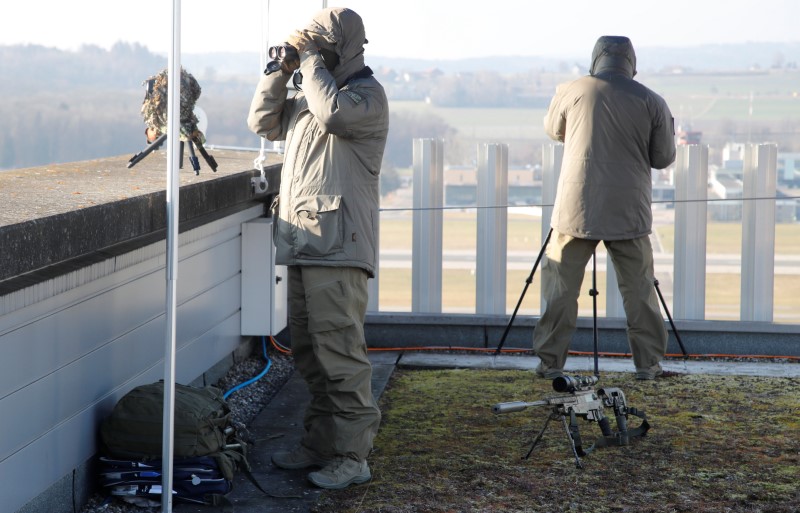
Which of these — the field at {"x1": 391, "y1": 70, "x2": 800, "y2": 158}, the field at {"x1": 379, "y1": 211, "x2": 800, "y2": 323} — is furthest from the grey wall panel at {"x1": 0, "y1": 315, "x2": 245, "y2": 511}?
the field at {"x1": 391, "y1": 70, "x2": 800, "y2": 158}

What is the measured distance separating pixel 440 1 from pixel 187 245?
293 ft

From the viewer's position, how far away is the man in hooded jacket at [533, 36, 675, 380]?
4824mm

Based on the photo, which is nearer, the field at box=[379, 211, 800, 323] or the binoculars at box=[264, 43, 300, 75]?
the binoculars at box=[264, 43, 300, 75]

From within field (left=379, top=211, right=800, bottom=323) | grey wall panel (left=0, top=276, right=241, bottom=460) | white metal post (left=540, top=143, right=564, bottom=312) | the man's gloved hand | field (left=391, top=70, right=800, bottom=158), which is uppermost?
field (left=391, top=70, right=800, bottom=158)

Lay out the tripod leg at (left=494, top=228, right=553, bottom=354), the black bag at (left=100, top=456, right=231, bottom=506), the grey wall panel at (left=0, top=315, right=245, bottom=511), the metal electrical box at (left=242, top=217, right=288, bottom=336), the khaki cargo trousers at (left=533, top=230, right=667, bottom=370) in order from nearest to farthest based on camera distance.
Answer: the grey wall panel at (left=0, top=315, right=245, bottom=511), the black bag at (left=100, top=456, right=231, bottom=506), the khaki cargo trousers at (left=533, top=230, right=667, bottom=370), the metal electrical box at (left=242, top=217, right=288, bottom=336), the tripod leg at (left=494, top=228, right=553, bottom=354)

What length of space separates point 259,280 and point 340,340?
6.17 feet

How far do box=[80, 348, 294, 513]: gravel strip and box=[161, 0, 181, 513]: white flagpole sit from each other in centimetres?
96

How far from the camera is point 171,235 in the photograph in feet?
9.31

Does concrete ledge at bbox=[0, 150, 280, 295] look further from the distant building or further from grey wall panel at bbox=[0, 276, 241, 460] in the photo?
the distant building

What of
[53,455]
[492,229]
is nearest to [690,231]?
[492,229]

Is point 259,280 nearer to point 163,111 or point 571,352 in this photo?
point 163,111

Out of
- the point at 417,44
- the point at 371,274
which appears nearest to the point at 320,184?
the point at 371,274

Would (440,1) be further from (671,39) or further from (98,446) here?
(98,446)

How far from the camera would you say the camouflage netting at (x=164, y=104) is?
4160mm
